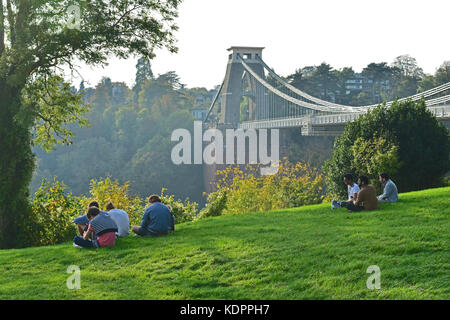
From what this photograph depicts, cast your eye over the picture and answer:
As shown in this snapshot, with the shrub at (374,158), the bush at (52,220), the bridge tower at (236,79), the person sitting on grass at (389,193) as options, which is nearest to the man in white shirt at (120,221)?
the bush at (52,220)

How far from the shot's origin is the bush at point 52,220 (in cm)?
1164

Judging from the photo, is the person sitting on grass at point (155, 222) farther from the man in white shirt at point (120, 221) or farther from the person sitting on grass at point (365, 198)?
the person sitting on grass at point (365, 198)

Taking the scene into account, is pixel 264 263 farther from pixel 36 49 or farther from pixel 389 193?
pixel 36 49

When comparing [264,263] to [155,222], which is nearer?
[264,263]

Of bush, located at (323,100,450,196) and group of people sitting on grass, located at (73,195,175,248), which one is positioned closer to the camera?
group of people sitting on grass, located at (73,195,175,248)

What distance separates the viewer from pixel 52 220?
1180cm

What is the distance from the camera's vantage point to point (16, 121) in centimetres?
1287

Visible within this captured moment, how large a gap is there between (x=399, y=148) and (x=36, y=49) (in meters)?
10.3

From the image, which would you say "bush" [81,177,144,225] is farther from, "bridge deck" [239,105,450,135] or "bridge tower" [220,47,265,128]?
"bridge tower" [220,47,265,128]

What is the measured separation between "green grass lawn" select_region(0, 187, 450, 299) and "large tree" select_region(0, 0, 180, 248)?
13.4 ft

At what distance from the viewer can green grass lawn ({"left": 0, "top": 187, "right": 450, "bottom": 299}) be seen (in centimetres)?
529

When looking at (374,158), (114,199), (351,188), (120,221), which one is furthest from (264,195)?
(120,221)

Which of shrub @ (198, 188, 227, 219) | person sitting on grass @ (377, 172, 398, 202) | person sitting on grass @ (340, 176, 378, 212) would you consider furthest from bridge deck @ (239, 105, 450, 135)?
person sitting on grass @ (340, 176, 378, 212)

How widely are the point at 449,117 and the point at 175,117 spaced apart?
5016 centimetres
